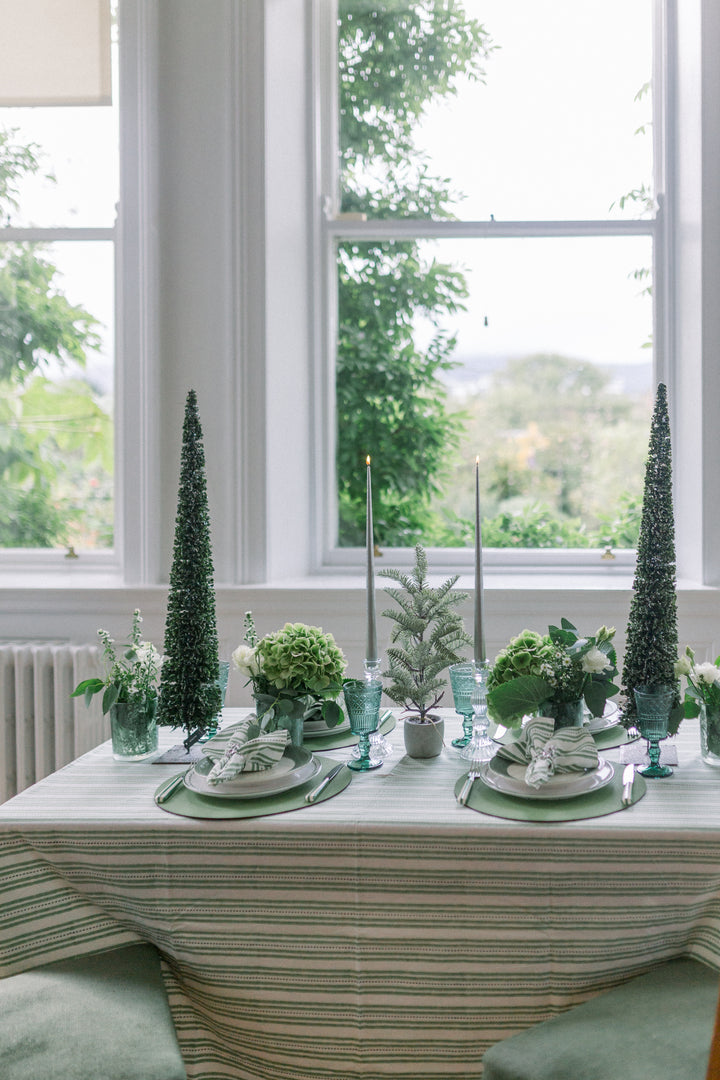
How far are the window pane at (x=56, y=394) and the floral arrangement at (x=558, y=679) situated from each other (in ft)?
5.26

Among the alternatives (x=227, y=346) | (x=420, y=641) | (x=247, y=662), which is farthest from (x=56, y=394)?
(x=420, y=641)

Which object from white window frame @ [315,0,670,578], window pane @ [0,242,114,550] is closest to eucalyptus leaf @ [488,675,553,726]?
white window frame @ [315,0,670,578]

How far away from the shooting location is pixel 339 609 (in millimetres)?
2178

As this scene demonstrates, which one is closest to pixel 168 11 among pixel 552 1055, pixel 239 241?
pixel 239 241

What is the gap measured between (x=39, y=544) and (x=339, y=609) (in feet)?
3.21

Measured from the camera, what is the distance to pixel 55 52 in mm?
2363

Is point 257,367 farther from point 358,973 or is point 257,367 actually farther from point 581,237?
point 358,973

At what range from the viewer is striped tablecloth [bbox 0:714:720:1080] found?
1024 millimetres

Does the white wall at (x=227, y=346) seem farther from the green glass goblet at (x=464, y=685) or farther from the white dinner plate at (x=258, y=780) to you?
the white dinner plate at (x=258, y=780)

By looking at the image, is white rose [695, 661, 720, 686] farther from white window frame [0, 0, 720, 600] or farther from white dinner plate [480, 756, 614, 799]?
white window frame [0, 0, 720, 600]

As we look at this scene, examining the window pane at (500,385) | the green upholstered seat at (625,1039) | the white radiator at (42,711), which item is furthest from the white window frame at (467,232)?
the green upholstered seat at (625,1039)

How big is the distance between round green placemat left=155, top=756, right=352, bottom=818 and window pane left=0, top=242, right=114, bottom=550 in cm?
147

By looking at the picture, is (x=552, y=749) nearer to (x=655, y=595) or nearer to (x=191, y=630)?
(x=655, y=595)

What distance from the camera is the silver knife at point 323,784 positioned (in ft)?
3.73
